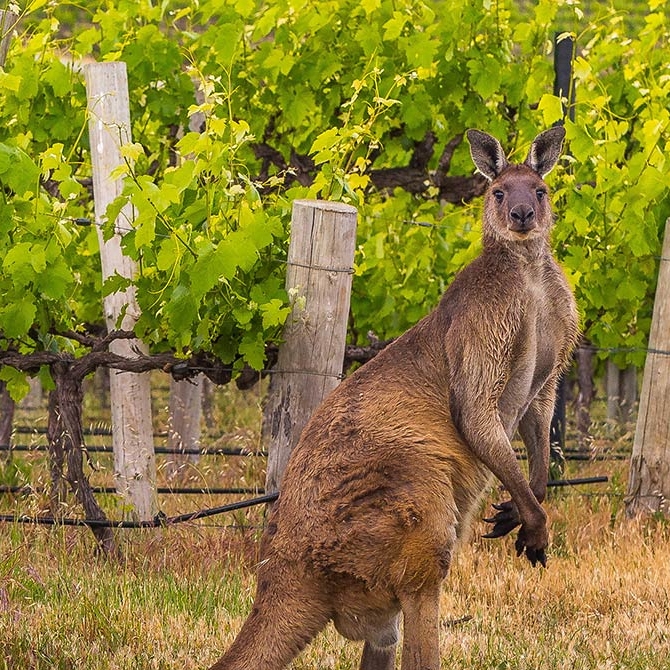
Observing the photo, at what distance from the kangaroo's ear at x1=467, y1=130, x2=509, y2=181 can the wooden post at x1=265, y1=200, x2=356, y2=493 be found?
81 centimetres

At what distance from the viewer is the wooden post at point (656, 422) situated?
6.64 metres

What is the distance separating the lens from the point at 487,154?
4.40 meters

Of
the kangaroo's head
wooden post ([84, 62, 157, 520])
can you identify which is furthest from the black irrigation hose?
the kangaroo's head

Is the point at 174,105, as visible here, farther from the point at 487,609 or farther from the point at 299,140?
the point at 487,609

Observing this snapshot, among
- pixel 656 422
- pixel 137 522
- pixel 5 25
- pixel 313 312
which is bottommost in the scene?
pixel 137 522

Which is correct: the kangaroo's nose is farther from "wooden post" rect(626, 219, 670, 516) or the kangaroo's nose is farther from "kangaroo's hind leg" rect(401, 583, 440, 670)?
"wooden post" rect(626, 219, 670, 516)

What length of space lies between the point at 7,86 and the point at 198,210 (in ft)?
3.74

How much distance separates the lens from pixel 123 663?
13.4ft

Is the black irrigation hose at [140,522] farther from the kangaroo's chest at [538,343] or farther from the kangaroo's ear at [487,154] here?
the kangaroo's ear at [487,154]

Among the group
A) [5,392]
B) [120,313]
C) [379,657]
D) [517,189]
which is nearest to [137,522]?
[120,313]

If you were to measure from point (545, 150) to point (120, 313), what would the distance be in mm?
2287

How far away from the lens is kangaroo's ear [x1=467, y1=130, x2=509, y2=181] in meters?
4.36

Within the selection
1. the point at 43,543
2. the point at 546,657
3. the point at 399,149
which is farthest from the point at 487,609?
the point at 399,149

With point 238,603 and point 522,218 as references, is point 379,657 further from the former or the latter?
point 522,218
